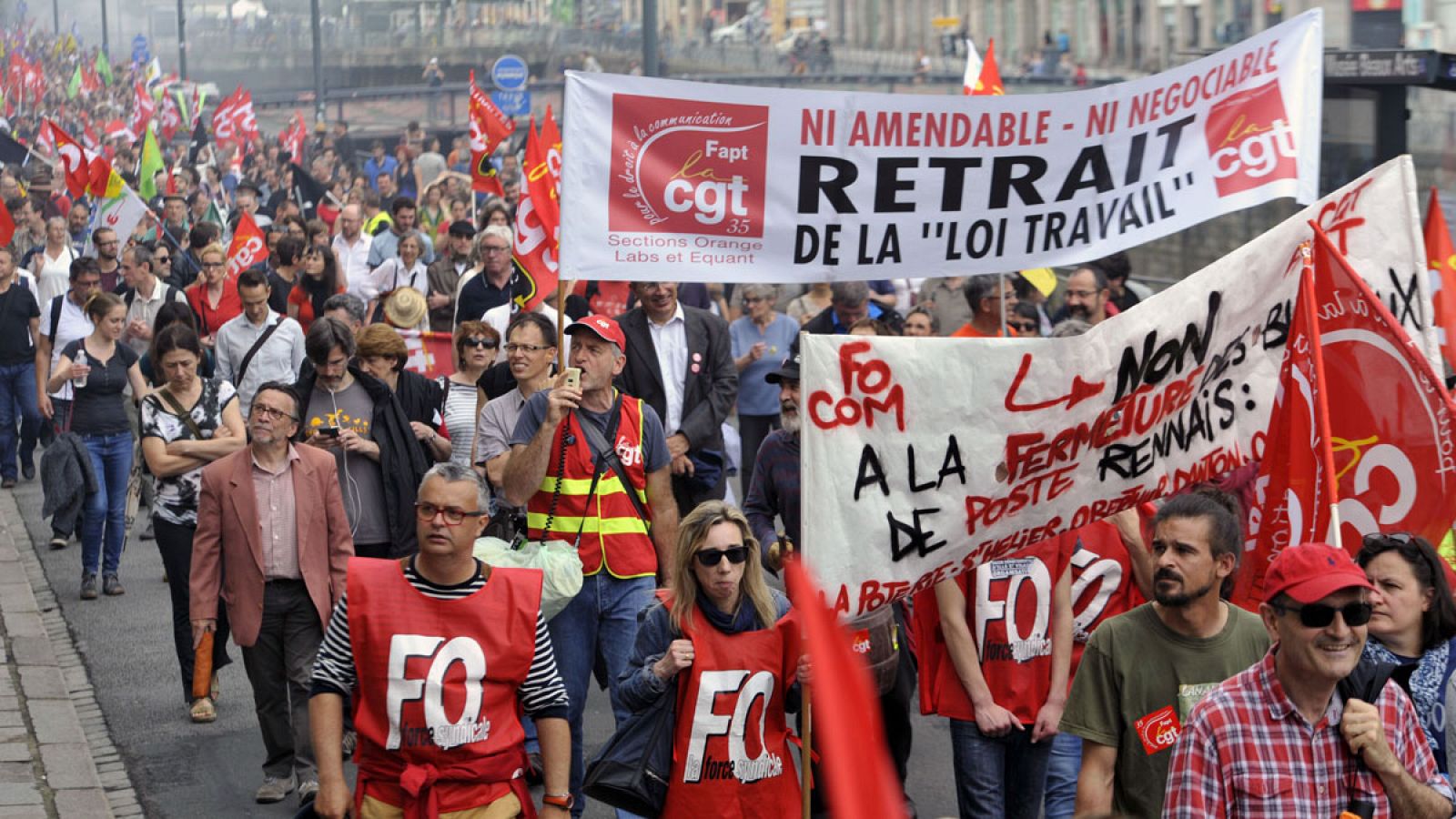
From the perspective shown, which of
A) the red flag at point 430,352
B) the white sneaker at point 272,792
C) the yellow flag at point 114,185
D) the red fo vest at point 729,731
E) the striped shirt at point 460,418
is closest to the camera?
the red fo vest at point 729,731

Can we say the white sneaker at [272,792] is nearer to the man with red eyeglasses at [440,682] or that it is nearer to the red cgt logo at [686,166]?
the man with red eyeglasses at [440,682]

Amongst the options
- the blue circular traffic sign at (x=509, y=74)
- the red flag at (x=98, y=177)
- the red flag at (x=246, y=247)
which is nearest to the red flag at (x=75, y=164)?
the red flag at (x=98, y=177)

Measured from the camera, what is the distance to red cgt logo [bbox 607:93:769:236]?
6.35 metres

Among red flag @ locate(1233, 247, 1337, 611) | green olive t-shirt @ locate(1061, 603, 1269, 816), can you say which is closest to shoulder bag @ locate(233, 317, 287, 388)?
red flag @ locate(1233, 247, 1337, 611)

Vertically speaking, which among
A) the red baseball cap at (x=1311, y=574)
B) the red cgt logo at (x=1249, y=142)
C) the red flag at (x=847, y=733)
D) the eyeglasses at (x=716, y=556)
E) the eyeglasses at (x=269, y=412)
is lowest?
the eyeglasses at (x=716, y=556)

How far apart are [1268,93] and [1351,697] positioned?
3.23 meters

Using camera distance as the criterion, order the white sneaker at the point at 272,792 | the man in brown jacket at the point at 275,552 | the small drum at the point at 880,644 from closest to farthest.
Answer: the small drum at the point at 880,644, the man in brown jacket at the point at 275,552, the white sneaker at the point at 272,792

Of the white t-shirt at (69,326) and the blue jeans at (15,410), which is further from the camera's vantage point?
the blue jeans at (15,410)

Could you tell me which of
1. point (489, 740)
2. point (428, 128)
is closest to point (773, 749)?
point (489, 740)

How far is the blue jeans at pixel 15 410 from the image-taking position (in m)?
13.8

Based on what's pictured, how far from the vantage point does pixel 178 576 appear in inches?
332

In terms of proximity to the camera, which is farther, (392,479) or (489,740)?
(392,479)

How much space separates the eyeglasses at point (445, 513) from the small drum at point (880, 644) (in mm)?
1257

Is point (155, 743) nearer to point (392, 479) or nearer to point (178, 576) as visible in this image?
point (178, 576)
